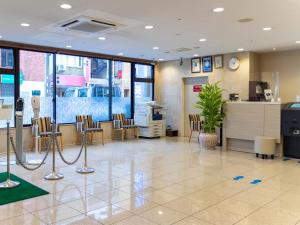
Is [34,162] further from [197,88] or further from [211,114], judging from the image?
[197,88]

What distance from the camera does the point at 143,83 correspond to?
10.9 metres

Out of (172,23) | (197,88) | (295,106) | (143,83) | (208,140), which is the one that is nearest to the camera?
(172,23)

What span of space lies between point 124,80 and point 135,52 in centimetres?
160

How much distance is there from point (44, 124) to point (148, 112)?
3.40 m

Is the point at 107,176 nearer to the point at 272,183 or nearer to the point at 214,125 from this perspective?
the point at 272,183

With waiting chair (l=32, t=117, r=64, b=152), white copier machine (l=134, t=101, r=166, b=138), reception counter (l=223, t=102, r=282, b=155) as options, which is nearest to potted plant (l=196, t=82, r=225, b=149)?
reception counter (l=223, t=102, r=282, b=155)

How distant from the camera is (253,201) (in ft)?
13.3

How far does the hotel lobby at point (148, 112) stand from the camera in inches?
157

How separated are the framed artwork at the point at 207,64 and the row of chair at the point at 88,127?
299cm

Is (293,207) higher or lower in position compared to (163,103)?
lower

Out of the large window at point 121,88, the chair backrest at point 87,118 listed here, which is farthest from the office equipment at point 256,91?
the chair backrest at point 87,118

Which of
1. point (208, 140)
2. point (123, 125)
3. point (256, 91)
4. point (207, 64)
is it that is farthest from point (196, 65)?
point (123, 125)

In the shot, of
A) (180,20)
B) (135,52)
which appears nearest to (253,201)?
(180,20)

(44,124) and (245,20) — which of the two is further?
(44,124)
